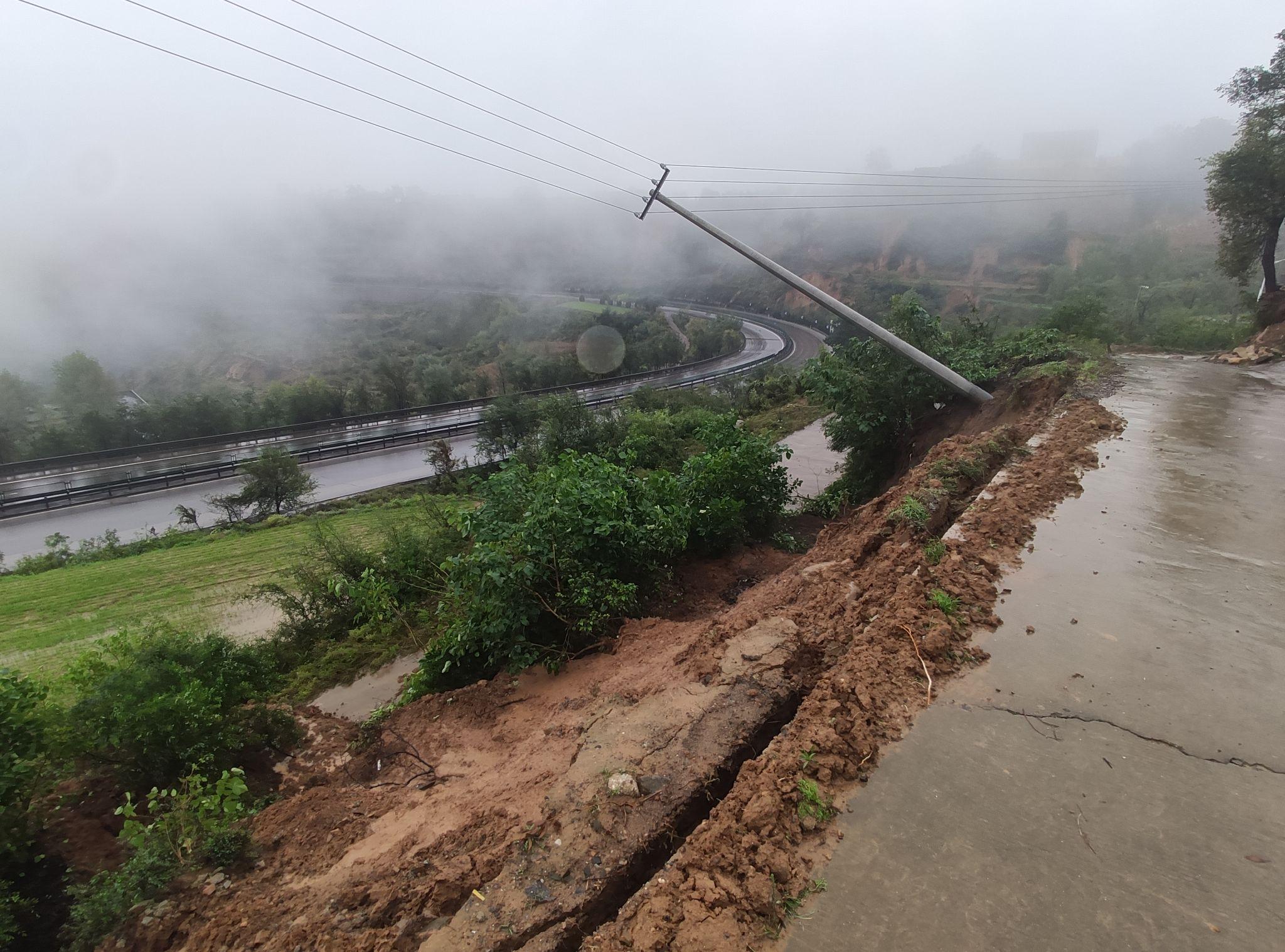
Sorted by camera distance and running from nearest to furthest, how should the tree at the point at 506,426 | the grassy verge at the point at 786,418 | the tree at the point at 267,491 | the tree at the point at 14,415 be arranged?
the tree at the point at 267,491 < the grassy verge at the point at 786,418 < the tree at the point at 506,426 < the tree at the point at 14,415

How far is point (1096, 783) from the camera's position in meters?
2.91

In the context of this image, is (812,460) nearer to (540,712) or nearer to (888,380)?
(888,380)

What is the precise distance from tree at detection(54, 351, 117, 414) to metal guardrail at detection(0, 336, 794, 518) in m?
40.2

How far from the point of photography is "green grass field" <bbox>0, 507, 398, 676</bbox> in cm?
1157

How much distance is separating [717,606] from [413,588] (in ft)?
19.5

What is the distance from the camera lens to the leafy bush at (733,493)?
9.48 metres

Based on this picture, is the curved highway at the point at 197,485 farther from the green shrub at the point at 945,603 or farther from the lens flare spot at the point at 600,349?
the green shrub at the point at 945,603

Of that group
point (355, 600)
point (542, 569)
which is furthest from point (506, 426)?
point (542, 569)

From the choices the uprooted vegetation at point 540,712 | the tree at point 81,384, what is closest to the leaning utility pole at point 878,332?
the uprooted vegetation at point 540,712

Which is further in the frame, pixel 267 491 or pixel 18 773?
pixel 267 491

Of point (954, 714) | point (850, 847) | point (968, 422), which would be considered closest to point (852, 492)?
point (968, 422)

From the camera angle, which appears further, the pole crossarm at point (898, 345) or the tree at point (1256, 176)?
the tree at point (1256, 176)

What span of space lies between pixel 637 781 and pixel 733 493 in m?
7.23

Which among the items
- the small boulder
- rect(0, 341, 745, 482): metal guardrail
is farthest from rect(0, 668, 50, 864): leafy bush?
rect(0, 341, 745, 482): metal guardrail
